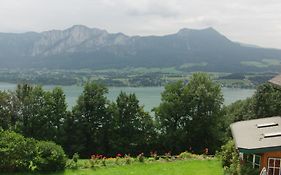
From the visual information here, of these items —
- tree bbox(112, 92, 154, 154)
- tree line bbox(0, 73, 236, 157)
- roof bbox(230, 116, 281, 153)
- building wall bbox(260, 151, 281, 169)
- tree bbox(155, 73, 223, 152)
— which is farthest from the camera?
tree bbox(155, 73, 223, 152)

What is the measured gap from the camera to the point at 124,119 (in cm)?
4816

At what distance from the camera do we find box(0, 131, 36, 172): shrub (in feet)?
89.5

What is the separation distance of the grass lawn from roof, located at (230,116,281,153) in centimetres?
368

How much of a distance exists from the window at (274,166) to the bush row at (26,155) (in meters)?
13.8

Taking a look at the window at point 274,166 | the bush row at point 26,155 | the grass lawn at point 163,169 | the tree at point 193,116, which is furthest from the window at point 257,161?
the tree at point 193,116

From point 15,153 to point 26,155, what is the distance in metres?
0.69

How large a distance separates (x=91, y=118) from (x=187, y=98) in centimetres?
1078

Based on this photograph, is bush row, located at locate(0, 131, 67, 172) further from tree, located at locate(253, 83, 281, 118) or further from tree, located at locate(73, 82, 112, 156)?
tree, located at locate(253, 83, 281, 118)

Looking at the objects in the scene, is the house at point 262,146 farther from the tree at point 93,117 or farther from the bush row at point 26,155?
the tree at point 93,117

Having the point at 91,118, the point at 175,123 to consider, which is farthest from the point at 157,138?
the point at 91,118

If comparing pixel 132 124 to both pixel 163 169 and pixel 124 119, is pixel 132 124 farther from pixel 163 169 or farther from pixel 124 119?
pixel 163 169

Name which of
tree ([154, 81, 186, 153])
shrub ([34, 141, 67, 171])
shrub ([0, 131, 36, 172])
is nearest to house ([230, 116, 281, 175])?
shrub ([34, 141, 67, 171])

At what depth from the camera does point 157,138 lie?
157ft

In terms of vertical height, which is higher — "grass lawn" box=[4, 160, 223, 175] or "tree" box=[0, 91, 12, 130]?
"tree" box=[0, 91, 12, 130]
